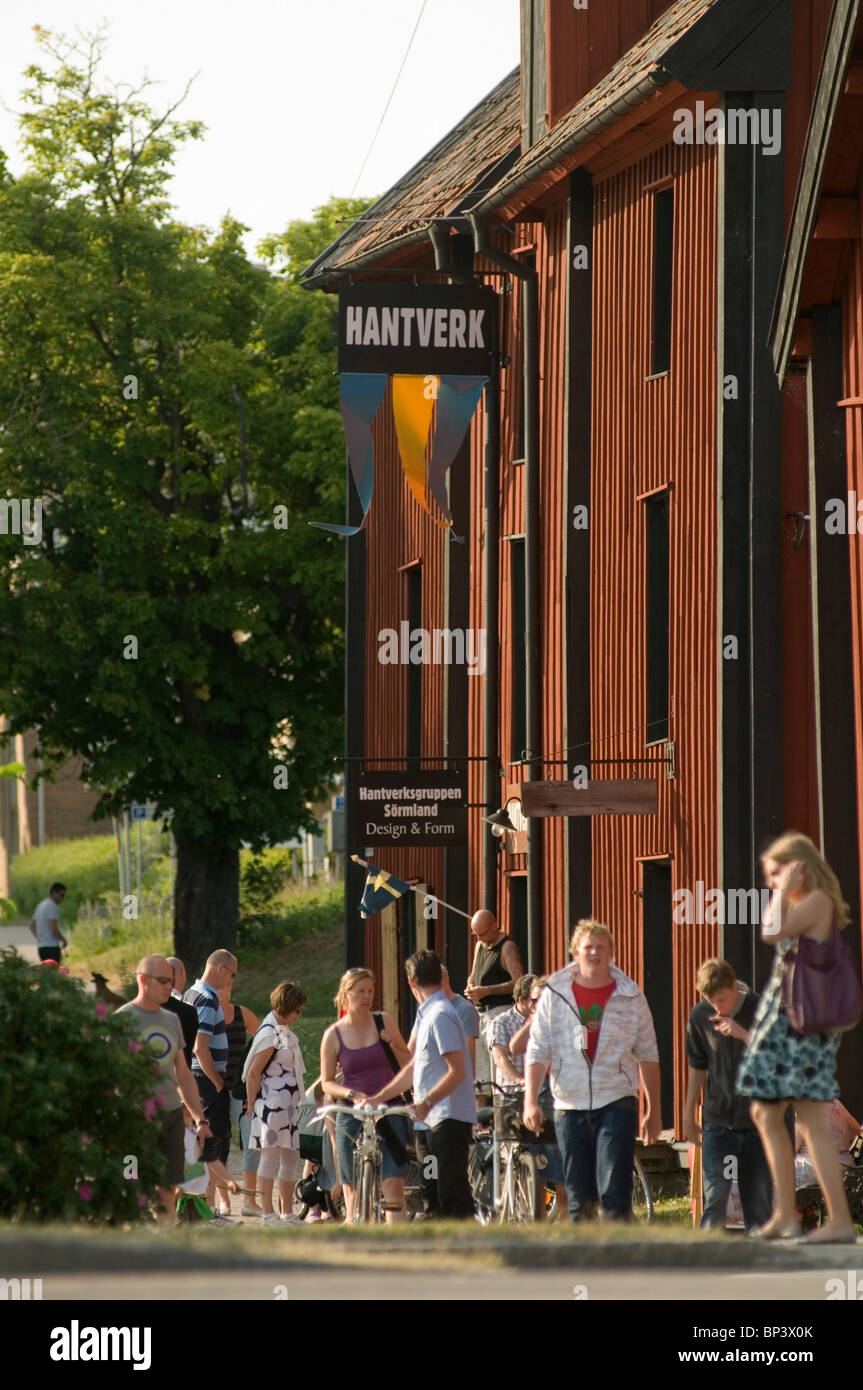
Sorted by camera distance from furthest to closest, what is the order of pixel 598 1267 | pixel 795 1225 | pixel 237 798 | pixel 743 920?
pixel 237 798, pixel 743 920, pixel 795 1225, pixel 598 1267

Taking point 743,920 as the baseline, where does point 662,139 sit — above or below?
above

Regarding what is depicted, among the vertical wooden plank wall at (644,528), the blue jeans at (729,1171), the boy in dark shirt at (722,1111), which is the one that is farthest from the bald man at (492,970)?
the blue jeans at (729,1171)

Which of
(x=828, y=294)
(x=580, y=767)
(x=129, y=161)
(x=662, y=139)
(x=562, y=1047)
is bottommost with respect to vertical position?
(x=562, y=1047)

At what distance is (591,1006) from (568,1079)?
39 cm

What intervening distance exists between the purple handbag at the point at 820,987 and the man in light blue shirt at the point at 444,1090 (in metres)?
4.08

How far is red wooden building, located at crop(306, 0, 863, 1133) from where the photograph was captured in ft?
57.6

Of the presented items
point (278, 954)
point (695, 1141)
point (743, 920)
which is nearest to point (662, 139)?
point (743, 920)

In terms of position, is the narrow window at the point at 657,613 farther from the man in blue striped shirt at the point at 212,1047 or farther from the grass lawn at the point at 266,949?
the grass lawn at the point at 266,949

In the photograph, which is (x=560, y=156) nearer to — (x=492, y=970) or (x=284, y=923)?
(x=492, y=970)

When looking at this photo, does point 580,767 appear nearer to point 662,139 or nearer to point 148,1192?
point 662,139

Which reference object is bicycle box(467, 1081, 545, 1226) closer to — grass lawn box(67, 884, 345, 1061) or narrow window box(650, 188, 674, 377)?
narrow window box(650, 188, 674, 377)

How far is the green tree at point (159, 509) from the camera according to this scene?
37500 mm

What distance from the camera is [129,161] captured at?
131 feet

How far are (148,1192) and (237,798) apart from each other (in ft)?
86.6
